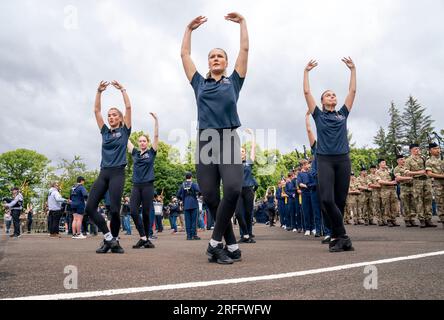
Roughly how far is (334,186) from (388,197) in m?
10.5

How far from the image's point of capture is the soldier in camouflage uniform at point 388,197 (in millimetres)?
Result: 15180

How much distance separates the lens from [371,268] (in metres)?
3.82

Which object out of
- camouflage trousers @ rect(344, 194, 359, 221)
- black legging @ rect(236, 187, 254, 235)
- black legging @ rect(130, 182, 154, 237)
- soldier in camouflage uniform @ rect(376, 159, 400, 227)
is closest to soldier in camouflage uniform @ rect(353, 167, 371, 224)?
camouflage trousers @ rect(344, 194, 359, 221)

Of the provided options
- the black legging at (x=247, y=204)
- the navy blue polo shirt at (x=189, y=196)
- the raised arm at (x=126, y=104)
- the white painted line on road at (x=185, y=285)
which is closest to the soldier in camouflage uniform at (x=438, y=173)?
the black legging at (x=247, y=204)

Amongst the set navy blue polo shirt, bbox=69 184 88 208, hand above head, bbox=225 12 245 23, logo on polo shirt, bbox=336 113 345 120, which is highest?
hand above head, bbox=225 12 245 23

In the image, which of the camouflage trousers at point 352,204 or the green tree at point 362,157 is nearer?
the camouflage trousers at point 352,204

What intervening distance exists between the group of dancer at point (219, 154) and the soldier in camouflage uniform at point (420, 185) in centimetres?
→ 710

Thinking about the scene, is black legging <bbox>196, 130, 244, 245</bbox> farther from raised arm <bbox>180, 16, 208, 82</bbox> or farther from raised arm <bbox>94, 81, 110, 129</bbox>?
raised arm <bbox>94, 81, 110, 129</bbox>

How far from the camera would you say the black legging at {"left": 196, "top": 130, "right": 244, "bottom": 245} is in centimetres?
482

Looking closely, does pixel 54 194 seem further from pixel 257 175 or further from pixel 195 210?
pixel 257 175

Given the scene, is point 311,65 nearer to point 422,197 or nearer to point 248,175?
point 248,175

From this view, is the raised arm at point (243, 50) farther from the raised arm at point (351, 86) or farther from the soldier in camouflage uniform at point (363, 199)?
the soldier in camouflage uniform at point (363, 199)

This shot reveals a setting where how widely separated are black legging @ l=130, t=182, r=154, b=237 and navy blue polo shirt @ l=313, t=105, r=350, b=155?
151 inches

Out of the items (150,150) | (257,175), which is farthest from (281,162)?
(150,150)
